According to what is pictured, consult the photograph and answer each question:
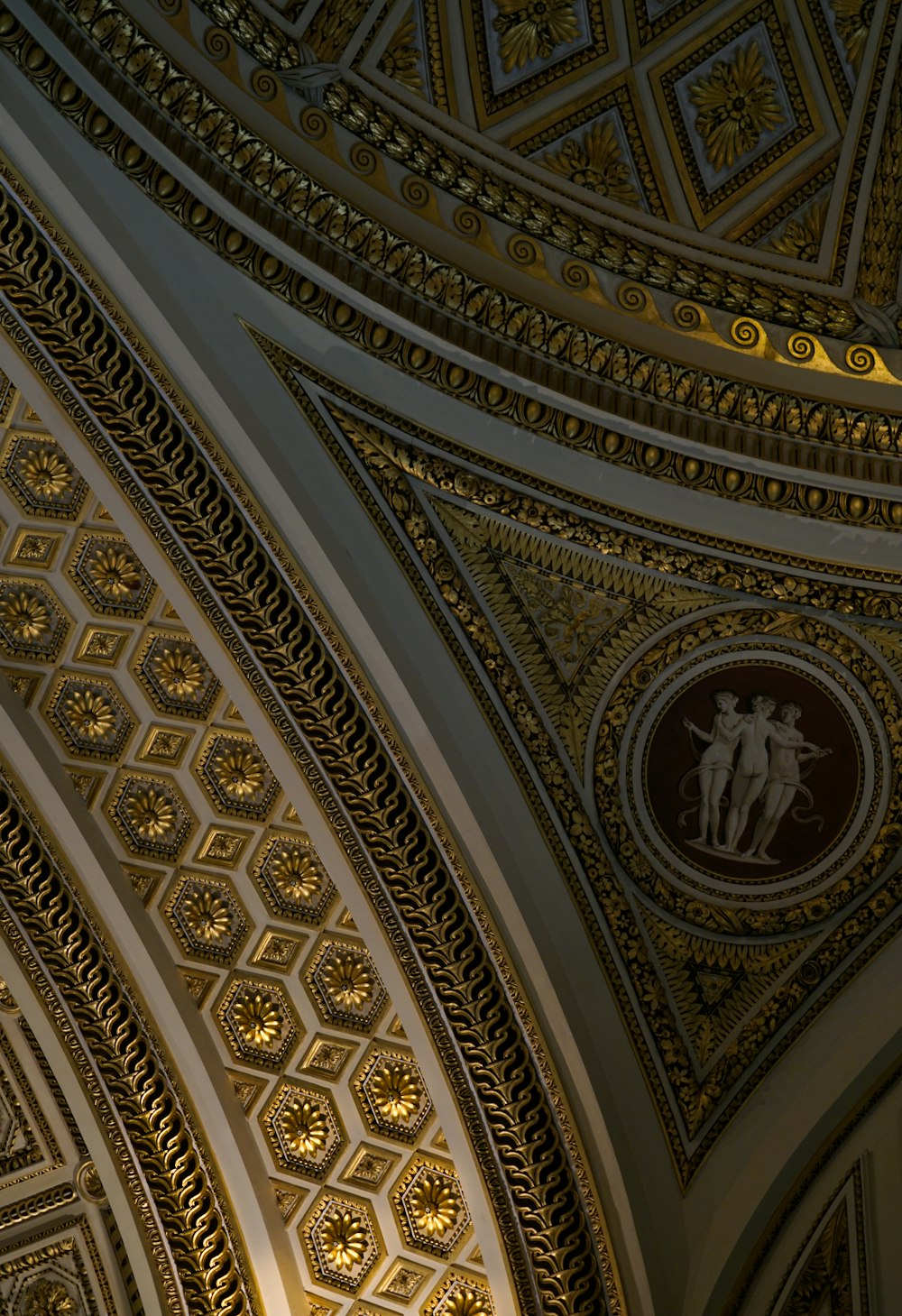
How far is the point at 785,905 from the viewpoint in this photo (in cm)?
586

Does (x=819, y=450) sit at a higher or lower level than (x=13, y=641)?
higher

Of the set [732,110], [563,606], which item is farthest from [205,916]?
[732,110]

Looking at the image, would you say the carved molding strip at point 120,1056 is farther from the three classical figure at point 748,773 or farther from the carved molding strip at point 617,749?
the three classical figure at point 748,773

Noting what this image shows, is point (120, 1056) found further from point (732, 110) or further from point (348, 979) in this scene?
point (732, 110)

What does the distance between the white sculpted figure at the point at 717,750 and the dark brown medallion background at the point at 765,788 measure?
0.02 metres

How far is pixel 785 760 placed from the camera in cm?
578

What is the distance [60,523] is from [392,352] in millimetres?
1417

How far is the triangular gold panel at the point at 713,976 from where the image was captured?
5.83 meters

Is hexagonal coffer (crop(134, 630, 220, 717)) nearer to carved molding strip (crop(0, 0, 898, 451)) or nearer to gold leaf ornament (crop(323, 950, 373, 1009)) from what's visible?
gold leaf ornament (crop(323, 950, 373, 1009))

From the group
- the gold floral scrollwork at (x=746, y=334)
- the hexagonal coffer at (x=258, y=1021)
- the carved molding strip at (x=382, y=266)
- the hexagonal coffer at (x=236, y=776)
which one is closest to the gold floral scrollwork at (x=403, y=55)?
the carved molding strip at (x=382, y=266)

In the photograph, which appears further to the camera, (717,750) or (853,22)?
(717,750)

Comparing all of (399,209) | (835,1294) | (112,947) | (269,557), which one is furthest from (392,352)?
A: (835,1294)

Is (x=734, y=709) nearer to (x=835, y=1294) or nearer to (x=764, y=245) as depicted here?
(x=764, y=245)

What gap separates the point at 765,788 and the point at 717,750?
9.9 inches
